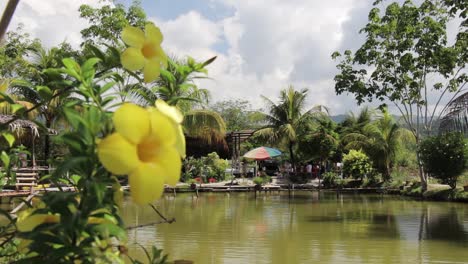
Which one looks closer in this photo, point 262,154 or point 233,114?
point 262,154

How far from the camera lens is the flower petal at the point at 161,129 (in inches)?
20.1

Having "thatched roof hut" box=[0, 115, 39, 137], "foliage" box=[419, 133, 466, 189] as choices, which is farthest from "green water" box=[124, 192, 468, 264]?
"thatched roof hut" box=[0, 115, 39, 137]

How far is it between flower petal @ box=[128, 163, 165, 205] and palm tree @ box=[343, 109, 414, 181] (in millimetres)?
17425

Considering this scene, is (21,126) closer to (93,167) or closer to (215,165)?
(93,167)

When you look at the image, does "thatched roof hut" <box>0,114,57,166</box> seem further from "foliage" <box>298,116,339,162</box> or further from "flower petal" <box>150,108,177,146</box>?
"foliage" <box>298,116,339,162</box>

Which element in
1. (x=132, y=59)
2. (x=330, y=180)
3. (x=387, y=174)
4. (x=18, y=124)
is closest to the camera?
(x=132, y=59)

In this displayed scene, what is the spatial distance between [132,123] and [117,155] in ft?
0.12

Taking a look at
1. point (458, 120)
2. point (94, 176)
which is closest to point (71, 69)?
point (94, 176)

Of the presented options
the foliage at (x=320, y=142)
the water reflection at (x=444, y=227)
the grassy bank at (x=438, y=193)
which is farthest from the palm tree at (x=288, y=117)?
the water reflection at (x=444, y=227)

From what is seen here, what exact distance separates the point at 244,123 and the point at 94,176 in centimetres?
3406

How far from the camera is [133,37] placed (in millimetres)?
638

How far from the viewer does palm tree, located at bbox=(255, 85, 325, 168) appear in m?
20.0

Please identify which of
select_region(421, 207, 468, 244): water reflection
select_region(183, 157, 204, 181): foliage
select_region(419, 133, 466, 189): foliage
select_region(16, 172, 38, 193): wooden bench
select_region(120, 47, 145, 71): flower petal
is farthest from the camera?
select_region(183, 157, 204, 181): foliage

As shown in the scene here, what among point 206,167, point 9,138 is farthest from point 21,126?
point 206,167
